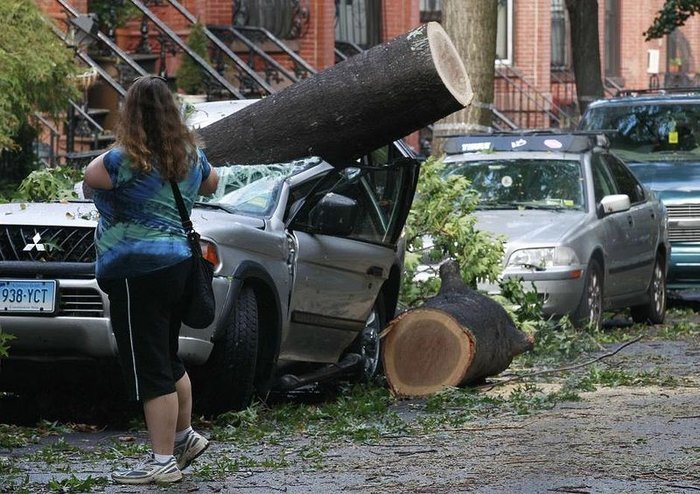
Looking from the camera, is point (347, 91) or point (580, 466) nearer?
point (580, 466)

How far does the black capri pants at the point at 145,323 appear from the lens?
674 cm

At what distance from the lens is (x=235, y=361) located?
8.31 m

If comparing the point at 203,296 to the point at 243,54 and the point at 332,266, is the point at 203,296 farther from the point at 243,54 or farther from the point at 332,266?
the point at 243,54

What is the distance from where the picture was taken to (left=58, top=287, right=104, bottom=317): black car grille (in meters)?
8.09

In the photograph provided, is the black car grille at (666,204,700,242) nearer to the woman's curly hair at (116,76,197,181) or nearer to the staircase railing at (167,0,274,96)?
the staircase railing at (167,0,274,96)

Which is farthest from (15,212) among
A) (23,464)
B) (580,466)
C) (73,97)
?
(73,97)

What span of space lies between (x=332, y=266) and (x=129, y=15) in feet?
43.1

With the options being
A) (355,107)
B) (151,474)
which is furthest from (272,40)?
(151,474)

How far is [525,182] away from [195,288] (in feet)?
23.9

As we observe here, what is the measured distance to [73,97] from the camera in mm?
14312

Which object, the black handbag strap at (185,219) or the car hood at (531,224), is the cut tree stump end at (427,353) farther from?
the black handbag strap at (185,219)

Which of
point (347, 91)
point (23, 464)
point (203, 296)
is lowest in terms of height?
point (23, 464)

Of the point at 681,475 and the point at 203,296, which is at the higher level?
the point at 203,296

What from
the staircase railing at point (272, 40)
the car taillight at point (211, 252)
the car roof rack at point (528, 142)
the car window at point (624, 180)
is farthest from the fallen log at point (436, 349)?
the staircase railing at point (272, 40)
